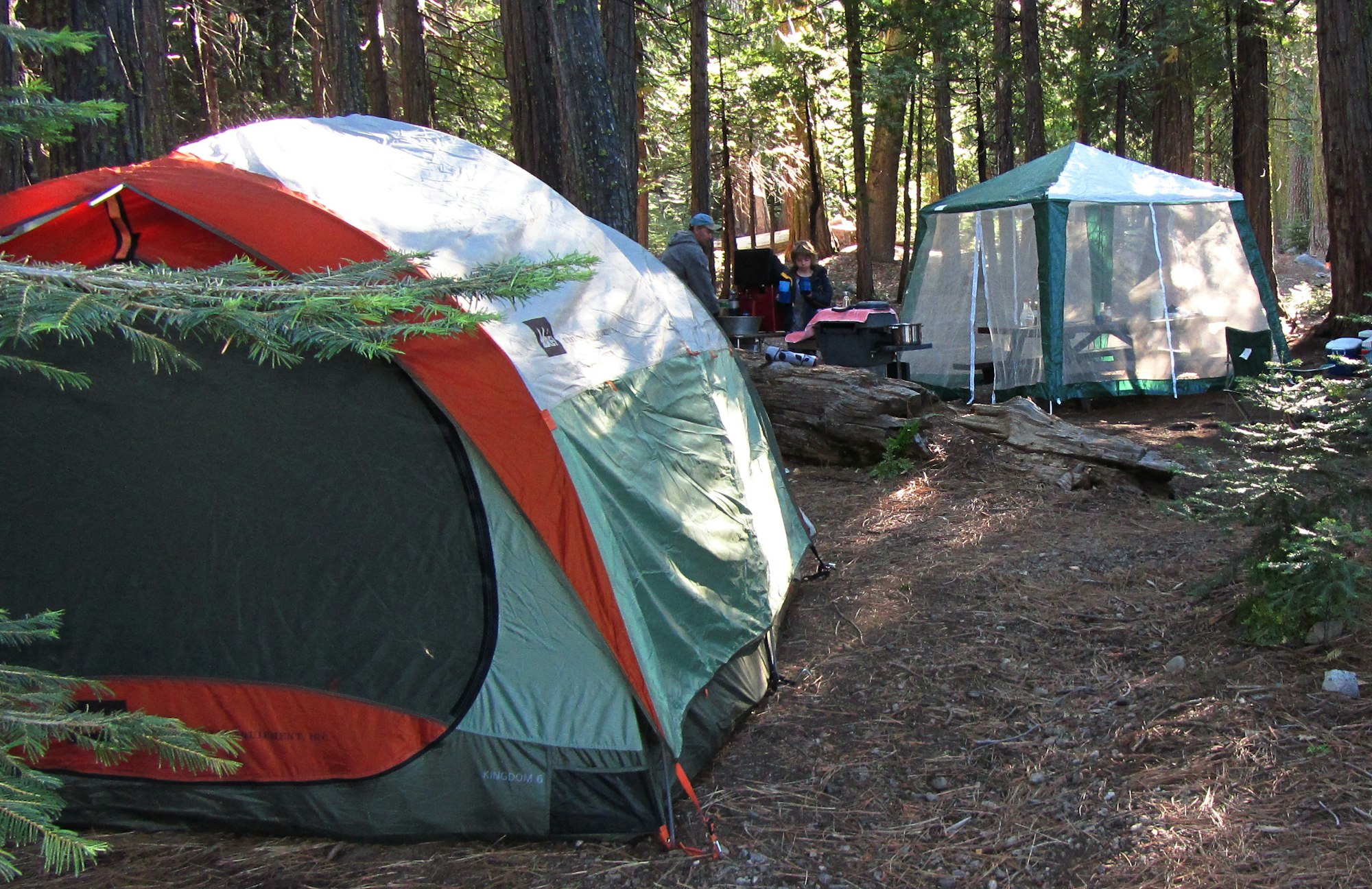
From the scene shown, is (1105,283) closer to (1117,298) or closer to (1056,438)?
(1117,298)

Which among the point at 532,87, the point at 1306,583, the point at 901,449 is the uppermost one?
the point at 532,87

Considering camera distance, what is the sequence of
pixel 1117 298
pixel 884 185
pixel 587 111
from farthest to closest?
pixel 884 185
pixel 1117 298
pixel 587 111

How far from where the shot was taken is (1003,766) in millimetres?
3359

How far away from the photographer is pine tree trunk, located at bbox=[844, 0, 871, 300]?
1617cm

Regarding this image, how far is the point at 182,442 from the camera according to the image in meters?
3.17

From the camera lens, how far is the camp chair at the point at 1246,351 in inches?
408

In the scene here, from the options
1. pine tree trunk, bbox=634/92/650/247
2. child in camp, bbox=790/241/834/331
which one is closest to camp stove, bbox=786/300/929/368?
child in camp, bbox=790/241/834/331

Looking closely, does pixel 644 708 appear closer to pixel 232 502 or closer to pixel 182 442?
pixel 232 502

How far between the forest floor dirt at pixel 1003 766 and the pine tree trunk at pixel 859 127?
490 inches

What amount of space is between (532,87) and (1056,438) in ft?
17.8

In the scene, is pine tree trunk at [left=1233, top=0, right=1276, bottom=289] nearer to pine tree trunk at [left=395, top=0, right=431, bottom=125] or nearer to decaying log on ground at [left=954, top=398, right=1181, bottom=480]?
decaying log on ground at [left=954, top=398, right=1181, bottom=480]

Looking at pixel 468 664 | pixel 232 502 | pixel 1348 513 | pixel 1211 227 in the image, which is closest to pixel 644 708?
pixel 468 664

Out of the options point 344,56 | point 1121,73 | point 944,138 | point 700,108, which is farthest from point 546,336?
Result: point 944,138

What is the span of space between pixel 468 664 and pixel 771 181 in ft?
64.8
